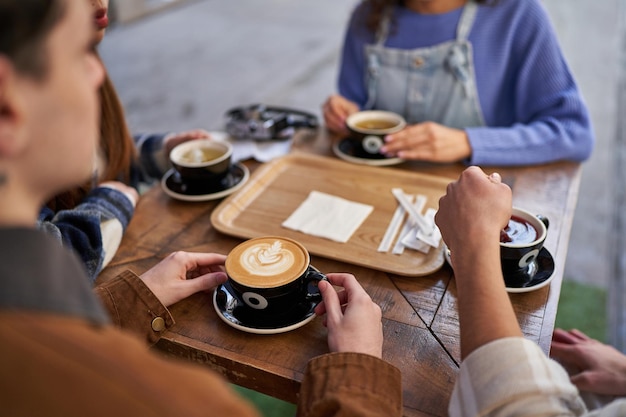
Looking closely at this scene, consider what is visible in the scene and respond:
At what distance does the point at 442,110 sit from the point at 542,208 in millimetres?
583

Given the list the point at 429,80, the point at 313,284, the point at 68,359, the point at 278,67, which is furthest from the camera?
the point at 278,67

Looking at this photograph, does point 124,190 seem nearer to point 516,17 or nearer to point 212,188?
point 212,188

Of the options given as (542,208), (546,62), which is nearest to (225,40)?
(546,62)

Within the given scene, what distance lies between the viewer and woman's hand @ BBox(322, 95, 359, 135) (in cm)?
168

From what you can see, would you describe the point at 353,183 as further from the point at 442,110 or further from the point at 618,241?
the point at 618,241

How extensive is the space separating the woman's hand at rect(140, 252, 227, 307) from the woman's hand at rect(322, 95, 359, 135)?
73 cm

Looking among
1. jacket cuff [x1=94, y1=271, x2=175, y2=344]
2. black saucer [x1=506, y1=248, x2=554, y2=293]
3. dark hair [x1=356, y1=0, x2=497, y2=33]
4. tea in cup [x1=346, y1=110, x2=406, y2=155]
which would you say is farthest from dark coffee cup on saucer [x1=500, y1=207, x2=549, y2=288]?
dark hair [x1=356, y1=0, x2=497, y2=33]

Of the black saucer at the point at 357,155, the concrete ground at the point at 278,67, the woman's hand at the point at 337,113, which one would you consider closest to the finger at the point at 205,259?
the black saucer at the point at 357,155

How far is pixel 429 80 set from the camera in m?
1.73

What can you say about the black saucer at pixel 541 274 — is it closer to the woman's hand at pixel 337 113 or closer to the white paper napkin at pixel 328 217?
the white paper napkin at pixel 328 217

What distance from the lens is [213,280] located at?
1041 millimetres

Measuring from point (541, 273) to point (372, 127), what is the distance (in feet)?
2.32

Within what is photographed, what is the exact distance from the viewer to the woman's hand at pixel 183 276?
40.1 inches

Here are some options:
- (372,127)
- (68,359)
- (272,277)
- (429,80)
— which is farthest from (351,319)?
(429,80)
